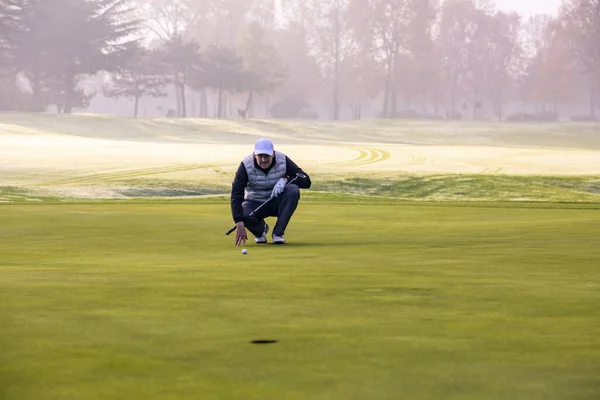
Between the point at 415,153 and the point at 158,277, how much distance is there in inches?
2142

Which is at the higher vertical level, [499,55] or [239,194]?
[499,55]

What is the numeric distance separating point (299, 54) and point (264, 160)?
13879 centimetres

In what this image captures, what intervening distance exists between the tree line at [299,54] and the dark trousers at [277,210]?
89.5 m

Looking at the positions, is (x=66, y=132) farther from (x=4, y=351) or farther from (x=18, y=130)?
(x=4, y=351)

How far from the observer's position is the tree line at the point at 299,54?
350ft

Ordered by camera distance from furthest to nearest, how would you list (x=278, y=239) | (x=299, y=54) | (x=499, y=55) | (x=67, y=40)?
(x=299, y=54) < (x=499, y=55) < (x=67, y=40) < (x=278, y=239)

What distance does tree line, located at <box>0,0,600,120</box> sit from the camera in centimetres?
10675

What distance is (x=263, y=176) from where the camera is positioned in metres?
15.0

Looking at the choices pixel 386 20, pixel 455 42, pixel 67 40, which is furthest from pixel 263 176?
pixel 455 42

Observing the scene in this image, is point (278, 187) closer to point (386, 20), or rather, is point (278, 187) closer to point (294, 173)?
point (294, 173)

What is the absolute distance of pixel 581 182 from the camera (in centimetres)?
4159

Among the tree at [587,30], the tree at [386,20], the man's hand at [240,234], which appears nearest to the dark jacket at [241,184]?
the man's hand at [240,234]

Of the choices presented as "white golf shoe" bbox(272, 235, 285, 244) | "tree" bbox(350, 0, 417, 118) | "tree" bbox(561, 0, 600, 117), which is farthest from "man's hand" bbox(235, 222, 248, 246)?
"tree" bbox(350, 0, 417, 118)

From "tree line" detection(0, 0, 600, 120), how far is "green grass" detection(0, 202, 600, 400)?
92.3m
